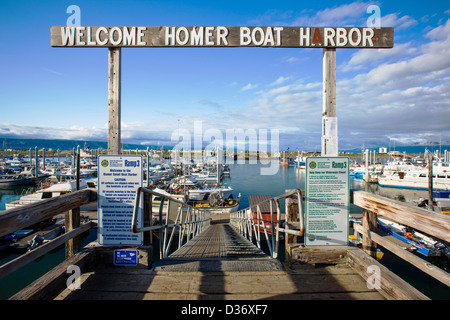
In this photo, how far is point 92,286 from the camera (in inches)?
102

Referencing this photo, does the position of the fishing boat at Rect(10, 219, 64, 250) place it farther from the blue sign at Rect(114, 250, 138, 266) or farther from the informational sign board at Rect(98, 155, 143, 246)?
the blue sign at Rect(114, 250, 138, 266)

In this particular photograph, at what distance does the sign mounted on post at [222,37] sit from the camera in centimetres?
362

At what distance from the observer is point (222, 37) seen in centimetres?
370

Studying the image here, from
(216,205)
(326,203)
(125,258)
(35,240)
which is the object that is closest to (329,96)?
(326,203)

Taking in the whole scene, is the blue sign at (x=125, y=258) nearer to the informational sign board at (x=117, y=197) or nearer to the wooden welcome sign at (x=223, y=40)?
the informational sign board at (x=117, y=197)

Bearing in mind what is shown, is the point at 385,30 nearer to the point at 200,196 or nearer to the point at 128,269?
the point at 128,269

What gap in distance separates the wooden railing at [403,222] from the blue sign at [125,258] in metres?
3.20

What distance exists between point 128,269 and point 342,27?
4995 mm

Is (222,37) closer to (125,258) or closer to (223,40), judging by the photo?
(223,40)

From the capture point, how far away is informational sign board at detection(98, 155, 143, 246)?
313 cm

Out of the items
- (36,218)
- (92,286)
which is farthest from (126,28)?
(92,286)

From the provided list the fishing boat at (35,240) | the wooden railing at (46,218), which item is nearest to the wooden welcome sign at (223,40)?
the wooden railing at (46,218)

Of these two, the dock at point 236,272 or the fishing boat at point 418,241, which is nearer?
the dock at point 236,272
